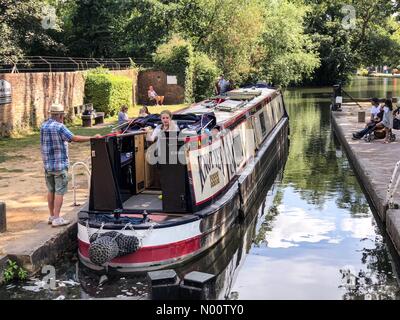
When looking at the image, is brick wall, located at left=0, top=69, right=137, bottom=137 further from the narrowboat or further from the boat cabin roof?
the narrowboat

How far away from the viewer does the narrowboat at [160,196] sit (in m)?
7.03

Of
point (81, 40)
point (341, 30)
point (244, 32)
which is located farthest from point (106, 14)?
point (341, 30)

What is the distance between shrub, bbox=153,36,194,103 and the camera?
2842 cm

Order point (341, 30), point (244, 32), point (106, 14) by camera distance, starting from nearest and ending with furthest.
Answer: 1. point (244, 32)
2. point (106, 14)
3. point (341, 30)

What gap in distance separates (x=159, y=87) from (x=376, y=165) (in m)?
18.7

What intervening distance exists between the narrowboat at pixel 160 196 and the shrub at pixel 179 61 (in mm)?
18565

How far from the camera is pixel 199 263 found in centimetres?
762

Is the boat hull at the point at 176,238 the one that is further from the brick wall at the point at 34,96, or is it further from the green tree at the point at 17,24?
the green tree at the point at 17,24

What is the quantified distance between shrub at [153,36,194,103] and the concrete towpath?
10.4m

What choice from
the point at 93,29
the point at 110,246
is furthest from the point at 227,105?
the point at 93,29

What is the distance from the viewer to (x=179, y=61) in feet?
94.0
